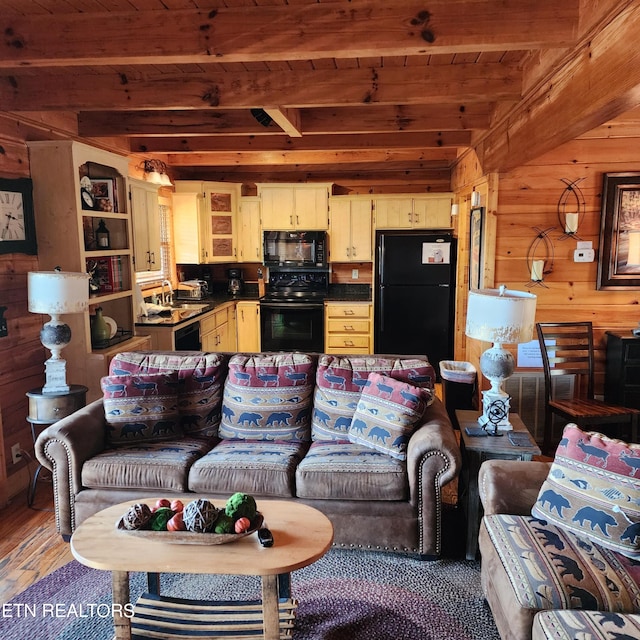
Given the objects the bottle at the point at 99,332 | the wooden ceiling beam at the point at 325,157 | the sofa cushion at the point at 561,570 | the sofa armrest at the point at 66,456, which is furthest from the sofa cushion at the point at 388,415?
the wooden ceiling beam at the point at 325,157

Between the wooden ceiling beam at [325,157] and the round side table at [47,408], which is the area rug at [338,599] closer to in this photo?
the round side table at [47,408]

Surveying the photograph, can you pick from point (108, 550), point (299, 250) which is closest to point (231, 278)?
point (299, 250)

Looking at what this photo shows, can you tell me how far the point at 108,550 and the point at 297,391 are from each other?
55.4 inches

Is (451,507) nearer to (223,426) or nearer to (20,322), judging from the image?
(223,426)

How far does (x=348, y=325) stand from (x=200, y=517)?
4318 mm

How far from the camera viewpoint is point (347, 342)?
614 centimetres

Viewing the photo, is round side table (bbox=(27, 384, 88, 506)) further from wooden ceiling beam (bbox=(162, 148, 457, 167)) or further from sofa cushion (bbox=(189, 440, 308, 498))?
wooden ceiling beam (bbox=(162, 148, 457, 167))

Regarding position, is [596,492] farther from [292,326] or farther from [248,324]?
[248,324]

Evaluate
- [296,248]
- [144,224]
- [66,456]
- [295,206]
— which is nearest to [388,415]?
[66,456]

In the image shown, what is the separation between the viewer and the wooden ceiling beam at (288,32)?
221cm

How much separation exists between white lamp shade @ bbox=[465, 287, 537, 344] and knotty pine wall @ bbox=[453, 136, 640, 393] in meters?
1.31

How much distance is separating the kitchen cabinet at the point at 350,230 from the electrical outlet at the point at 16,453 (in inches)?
151

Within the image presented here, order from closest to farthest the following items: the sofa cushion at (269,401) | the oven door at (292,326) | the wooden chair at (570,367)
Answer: the sofa cushion at (269,401), the wooden chair at (570,367), the oven door at (292,326)

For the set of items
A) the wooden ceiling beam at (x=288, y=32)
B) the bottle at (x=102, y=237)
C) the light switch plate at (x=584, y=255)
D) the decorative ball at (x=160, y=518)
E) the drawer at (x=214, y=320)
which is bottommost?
the decorative ball at (x=160, y=518)
